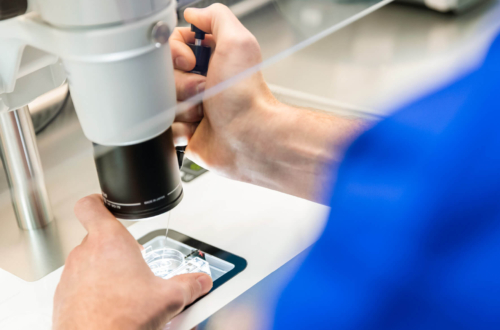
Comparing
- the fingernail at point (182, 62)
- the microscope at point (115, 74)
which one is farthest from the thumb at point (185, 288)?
the fingernail at point (182, 62)

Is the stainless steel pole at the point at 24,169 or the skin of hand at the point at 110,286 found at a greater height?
the stainless steel pole at the point at 24,169

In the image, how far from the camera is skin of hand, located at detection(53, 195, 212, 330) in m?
0.51

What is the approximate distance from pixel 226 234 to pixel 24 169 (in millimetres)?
245

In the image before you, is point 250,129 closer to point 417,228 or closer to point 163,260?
point 163,260

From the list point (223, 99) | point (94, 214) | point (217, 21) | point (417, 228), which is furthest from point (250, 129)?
point (417, 228)

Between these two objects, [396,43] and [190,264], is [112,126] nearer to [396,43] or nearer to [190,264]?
[190,264]

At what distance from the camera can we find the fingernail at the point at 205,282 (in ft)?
1.89

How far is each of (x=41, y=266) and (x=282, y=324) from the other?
36 cm

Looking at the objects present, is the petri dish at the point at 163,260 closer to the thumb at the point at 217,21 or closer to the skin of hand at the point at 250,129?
the skin of hand at the point at 250,129

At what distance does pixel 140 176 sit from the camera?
1.48ft

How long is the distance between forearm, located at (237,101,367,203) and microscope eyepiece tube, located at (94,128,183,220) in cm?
26

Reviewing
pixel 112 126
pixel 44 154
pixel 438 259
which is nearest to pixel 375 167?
pixel 438 259

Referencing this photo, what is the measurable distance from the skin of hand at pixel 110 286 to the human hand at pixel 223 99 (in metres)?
0.12

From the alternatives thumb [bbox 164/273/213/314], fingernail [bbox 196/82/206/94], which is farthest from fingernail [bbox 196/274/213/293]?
fingernail [bbox 196/82/206/94]
